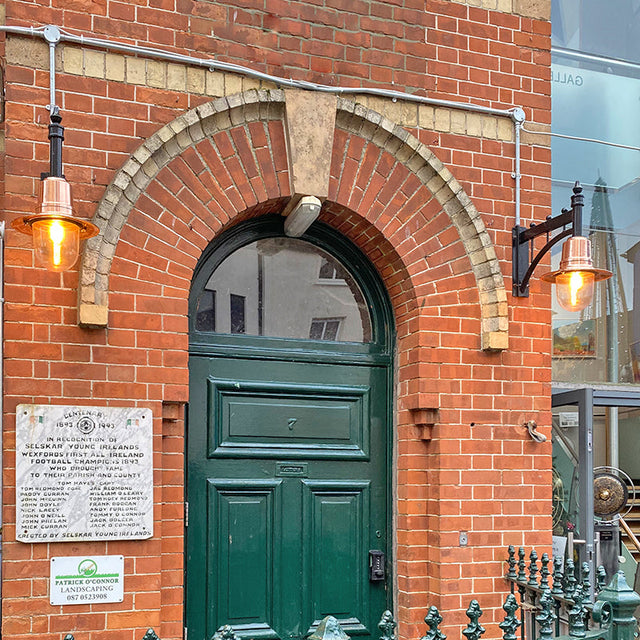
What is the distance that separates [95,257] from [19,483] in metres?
1.21

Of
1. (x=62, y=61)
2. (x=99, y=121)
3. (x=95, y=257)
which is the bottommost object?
(x=95, y=257)

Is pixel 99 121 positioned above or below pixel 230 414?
above

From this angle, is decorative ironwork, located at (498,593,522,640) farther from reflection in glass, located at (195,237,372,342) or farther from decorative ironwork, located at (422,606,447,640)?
reflection in glass, located at (195,237,372,342)

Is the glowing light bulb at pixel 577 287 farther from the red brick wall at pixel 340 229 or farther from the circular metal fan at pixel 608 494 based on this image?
the circular metal fan at pixel 608 494

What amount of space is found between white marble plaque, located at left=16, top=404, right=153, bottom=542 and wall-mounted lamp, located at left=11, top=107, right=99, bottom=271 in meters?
0.85

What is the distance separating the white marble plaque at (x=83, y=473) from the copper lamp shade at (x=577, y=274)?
244 cm

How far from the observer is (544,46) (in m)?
5.79

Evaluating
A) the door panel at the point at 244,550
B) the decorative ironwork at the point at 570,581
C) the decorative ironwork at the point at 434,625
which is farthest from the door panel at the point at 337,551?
the decorative ironwork at the point at 434,625

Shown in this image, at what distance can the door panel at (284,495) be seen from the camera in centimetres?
503

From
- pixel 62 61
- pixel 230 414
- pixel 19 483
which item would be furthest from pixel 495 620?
pixel 62 61

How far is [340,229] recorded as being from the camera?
5.46 meters

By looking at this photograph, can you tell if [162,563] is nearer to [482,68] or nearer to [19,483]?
[19,483]

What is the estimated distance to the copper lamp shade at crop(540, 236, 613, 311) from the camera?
189 inches

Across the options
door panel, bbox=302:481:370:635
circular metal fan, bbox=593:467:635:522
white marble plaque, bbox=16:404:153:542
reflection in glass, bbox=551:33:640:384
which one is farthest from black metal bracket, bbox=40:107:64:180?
circular metal fan, bbox=593:467:635:522
